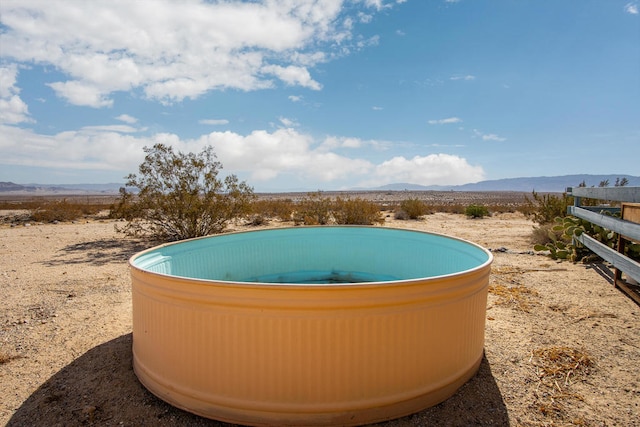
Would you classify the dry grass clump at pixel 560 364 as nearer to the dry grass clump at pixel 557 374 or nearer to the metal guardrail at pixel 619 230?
the dry grass clump at pixel 557 374

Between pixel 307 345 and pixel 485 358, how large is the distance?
244cm

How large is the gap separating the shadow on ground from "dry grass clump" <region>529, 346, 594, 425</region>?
407mm

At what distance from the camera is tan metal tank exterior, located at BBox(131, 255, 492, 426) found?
2.88 metres

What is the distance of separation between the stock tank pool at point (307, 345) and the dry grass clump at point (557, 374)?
0.72 meters

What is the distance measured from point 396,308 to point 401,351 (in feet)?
1.28

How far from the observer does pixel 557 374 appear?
3.88m

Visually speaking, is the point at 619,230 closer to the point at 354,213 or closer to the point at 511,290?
the point at 511,290

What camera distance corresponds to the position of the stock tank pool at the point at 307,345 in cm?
289

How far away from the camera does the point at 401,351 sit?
120 inches

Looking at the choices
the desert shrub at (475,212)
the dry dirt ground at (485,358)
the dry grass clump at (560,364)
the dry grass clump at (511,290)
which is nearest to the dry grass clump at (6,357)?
the dry dirt ground at (485,358)

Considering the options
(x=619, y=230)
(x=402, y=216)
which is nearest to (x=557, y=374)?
(x=619, y=230)

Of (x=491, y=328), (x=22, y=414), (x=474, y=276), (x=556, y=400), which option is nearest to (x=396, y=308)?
(x=474, y=276)

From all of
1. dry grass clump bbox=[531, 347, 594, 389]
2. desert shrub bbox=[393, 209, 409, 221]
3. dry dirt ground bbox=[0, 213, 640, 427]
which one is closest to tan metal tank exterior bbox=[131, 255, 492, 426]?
dry dirt ground bbox=[0, 213, 640, 427]

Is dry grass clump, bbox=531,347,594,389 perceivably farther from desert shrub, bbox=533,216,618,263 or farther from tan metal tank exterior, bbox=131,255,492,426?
desert shrub, bbox=533,216,618,263
